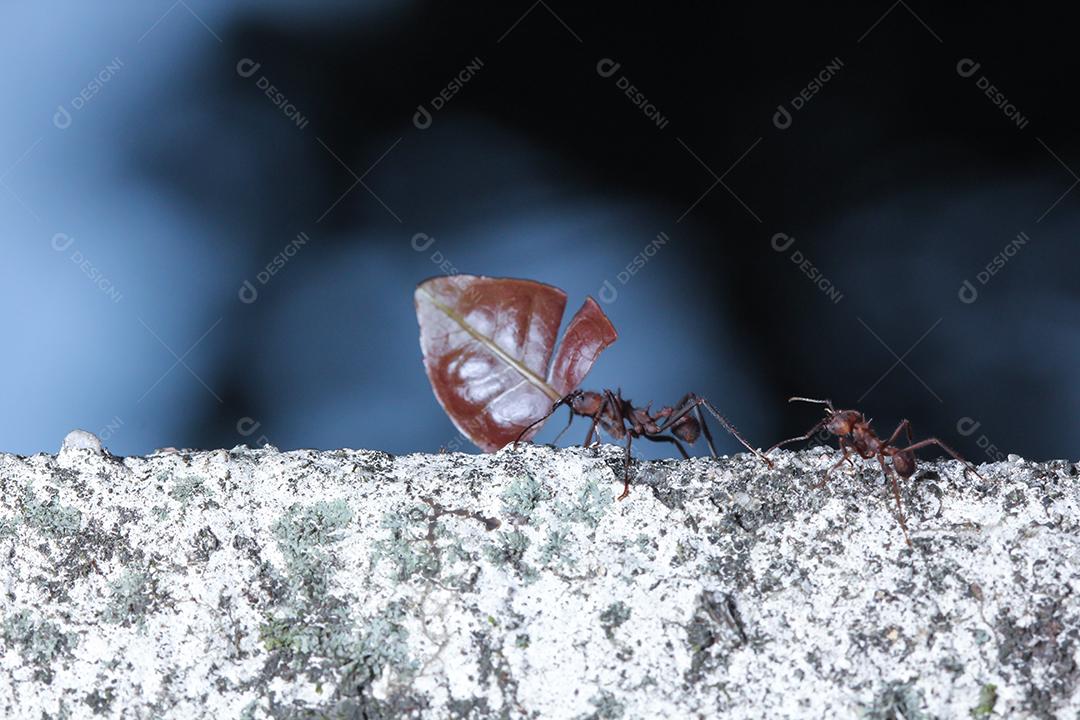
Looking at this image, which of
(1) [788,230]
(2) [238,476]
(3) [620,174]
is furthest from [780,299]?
(2) [238,476]

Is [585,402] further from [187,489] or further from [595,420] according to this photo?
[187,489]

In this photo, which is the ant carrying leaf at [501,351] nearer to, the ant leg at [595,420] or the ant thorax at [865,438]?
the ant leg at [595,420]

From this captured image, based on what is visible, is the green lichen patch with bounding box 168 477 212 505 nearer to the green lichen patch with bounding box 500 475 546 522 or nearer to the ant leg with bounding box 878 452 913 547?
the green lichen patch with bounding box 500 475 546 522

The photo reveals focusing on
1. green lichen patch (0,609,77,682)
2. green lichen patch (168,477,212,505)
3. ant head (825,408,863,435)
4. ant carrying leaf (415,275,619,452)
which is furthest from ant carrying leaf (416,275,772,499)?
green lichen patch (0,609,77,682)

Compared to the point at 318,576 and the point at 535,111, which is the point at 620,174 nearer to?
the point at 535,111

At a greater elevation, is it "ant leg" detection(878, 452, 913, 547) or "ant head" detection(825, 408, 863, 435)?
"ant head" detection(825, 408, 863, 435)

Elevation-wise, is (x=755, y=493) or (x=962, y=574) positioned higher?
(x=755, y=493)

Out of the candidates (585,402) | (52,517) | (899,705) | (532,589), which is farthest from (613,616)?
(52,517)
